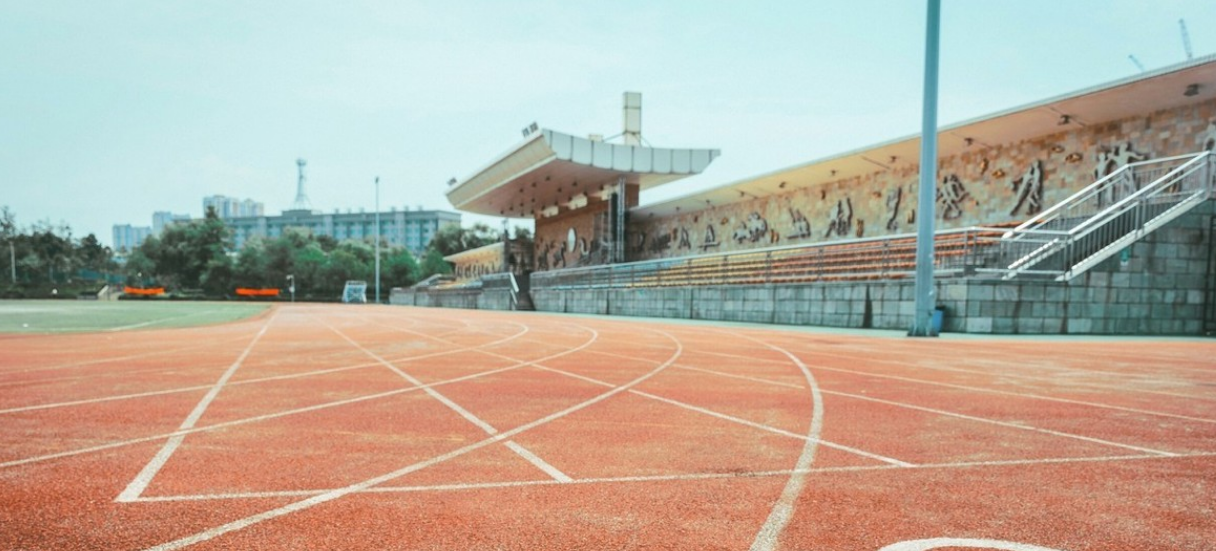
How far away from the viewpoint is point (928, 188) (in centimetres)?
1312

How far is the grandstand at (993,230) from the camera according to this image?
46.3 feet

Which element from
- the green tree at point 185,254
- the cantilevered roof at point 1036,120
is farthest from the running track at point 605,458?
the green tree at point 185,254

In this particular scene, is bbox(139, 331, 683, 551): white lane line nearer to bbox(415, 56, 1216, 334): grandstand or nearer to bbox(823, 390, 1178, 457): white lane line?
bbox(823, 390, 1178, 457): white lane line

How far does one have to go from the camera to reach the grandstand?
14.1m

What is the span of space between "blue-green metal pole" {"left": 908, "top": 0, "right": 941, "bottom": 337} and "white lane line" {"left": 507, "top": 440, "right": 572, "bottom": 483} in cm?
1107

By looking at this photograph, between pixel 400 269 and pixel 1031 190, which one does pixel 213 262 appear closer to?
pixel 400 269

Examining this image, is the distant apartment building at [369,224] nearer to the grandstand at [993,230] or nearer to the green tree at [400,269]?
the green tree at [400,269]

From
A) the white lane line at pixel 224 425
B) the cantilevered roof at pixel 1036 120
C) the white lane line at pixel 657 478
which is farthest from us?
the cantilevered roof at pixel 1036 120

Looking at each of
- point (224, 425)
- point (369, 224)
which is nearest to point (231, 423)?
point (224, 425)

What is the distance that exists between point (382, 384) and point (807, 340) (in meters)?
8.24

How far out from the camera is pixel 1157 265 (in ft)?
46.7

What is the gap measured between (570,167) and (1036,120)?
2341cm

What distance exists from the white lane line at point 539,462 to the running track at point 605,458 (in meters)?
0.02

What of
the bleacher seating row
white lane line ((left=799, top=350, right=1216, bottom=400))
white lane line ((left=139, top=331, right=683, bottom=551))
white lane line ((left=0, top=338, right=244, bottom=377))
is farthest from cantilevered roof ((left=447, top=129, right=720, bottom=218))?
white lane line ((left=139, top=331, right=683, bottom=551))
